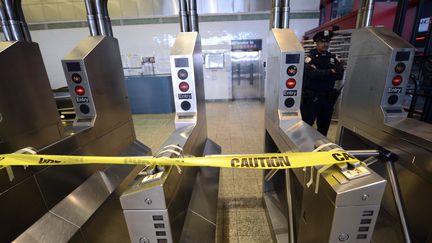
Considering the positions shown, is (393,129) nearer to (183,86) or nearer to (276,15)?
(276,15)

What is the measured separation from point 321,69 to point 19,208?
279 centimetres

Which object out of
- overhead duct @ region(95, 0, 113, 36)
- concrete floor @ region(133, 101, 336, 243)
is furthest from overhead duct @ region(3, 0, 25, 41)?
concrete floor @ region(133, 101, 336, 243)

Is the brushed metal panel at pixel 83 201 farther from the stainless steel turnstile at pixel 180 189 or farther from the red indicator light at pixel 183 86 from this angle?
the red indicator light at pixel 183 86

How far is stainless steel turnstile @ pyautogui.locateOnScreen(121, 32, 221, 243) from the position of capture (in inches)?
28.4

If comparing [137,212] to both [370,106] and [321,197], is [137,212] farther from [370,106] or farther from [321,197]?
[370,106]

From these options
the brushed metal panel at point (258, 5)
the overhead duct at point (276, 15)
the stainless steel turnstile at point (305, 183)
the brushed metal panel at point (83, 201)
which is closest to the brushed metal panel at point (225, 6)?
the brushed metal panel at point (258, 5)

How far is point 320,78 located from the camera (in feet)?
7.91

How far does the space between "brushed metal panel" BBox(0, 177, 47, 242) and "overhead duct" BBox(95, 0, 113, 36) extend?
1400mm

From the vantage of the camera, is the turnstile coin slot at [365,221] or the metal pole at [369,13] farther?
the metal pole at [369,13]

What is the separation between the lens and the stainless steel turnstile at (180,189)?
720mm

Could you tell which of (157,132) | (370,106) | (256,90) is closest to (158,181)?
(370,106)

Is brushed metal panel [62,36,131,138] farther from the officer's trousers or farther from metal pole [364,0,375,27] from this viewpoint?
metal pole [364,0,375,27]

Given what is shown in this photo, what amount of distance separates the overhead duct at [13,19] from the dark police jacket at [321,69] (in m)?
2.55

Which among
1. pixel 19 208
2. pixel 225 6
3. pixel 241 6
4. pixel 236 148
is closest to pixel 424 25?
pixel 236 148
